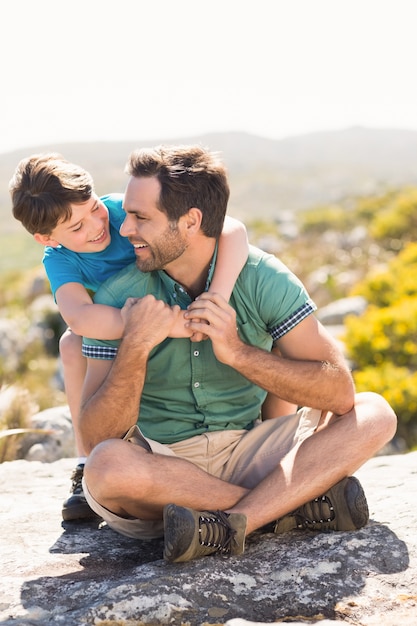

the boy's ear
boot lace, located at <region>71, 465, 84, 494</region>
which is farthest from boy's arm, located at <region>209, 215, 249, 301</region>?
boot lace, located at <region>71, 465, 84, 494</region>

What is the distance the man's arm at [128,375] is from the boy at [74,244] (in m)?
0.19

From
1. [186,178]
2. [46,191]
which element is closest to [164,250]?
[186,178]

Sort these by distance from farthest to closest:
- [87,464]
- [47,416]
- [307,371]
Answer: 1. [47,416]
2. [307,371]
3. [87,464]

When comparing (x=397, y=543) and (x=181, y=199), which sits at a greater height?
(x=181, y=199)

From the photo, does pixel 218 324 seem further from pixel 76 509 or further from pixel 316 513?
pixel 76 509

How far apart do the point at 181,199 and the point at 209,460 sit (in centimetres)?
112

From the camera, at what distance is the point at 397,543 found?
2.88m

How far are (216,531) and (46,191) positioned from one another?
1715 mm

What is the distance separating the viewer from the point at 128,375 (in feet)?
9.70

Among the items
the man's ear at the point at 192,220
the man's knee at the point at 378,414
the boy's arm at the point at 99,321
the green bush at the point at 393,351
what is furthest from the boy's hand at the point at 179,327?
the green bush at the point at 393,351

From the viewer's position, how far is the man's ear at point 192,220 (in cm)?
323

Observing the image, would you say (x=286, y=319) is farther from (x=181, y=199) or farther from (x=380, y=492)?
(x=380, y=492)

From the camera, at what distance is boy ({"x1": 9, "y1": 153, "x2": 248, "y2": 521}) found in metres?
3.25

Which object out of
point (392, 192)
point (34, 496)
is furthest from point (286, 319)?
point (392, 192)
